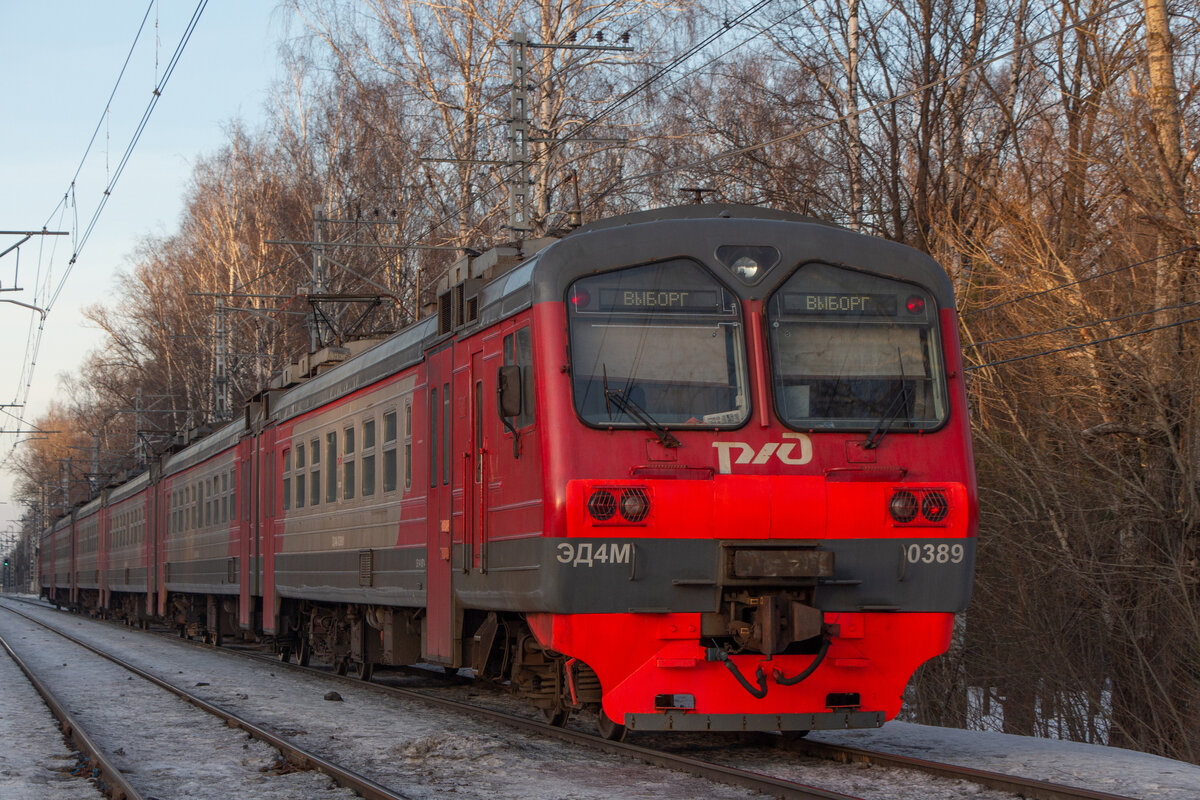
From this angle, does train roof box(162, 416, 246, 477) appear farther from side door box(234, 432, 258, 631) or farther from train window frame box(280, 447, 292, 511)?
train window frame box(280, 447, 292, 511)

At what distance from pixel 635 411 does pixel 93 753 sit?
410 centimetres

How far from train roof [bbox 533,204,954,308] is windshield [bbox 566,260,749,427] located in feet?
0.26

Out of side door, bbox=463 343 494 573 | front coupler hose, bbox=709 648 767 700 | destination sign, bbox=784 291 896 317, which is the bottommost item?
front coupler hose, bbox=709 648 767 700

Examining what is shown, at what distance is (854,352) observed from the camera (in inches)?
331

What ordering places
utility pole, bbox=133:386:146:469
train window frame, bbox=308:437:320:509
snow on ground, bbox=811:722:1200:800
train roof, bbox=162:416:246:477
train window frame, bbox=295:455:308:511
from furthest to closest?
utility pole, bbox=133:386:146:469, train roof, bbox=162:416:246:477, train window frame, bbox=295:455:308:511, train window frame, bbox=308:437:320:509, snow on ground, bbox=811:722:1200:800

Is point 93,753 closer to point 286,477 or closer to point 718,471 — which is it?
point 718,471

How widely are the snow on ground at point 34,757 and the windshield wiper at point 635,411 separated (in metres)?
3.47

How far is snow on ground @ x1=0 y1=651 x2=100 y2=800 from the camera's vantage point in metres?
7.94

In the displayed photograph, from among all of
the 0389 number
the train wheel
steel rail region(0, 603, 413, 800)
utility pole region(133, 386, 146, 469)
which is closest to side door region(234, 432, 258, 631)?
steel rail region(0, 603, 413, 800)

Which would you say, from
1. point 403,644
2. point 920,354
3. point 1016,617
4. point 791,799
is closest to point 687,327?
point 920,354

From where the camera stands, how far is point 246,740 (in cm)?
984

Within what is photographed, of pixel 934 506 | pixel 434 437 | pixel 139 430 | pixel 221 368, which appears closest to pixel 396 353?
pixel 434 437

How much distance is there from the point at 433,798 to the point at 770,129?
14.7 metres

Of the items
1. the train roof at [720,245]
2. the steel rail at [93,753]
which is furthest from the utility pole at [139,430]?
the train roof at [720,245]
